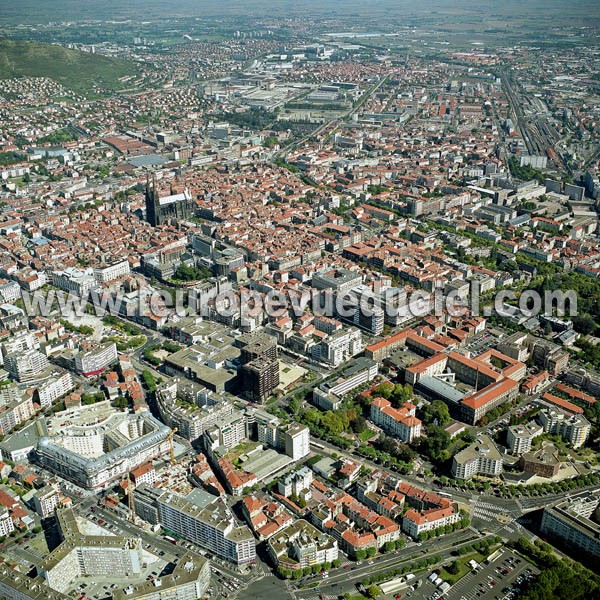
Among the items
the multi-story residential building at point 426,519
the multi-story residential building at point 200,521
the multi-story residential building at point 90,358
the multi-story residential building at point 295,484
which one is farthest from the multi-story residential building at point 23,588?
the multi-story residential building at point 90,358

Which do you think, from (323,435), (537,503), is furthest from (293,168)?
(537,503)

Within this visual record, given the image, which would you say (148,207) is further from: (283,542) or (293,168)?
(283,542)

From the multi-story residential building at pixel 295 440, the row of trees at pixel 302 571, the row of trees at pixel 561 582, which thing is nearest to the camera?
the row of trees at pixel 561 582

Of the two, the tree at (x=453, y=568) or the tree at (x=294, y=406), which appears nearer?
the tree at (x=453, y=568)

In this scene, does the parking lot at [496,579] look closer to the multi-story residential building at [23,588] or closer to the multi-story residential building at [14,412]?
the multi-story residential building at [23,588]

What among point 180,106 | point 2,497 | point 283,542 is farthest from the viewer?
point 180,106

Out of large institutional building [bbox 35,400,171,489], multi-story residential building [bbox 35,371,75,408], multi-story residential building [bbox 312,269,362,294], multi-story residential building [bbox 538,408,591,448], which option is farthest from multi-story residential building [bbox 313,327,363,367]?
multi-story residential building [bbox 35,371,75,408]
